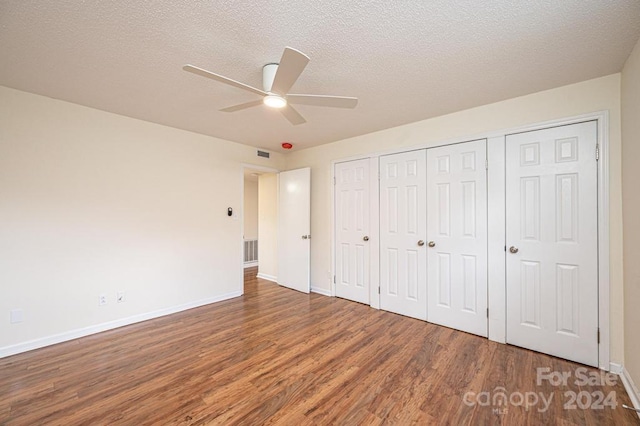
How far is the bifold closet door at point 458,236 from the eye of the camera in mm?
2848

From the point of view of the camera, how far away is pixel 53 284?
8.87 ft

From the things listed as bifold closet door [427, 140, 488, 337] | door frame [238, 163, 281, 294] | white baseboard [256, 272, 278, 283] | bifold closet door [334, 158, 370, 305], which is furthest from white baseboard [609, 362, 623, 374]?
white baseboard [256, 272, 278, 283]

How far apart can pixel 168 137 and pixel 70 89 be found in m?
1.10

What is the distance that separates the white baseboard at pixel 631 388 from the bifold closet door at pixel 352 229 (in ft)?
8.09

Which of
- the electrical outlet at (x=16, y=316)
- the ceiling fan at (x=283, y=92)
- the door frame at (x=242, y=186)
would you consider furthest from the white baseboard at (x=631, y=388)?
the electrical outlet at (x=16, y=316)

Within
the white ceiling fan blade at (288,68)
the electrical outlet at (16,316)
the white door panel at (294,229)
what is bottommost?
the electrical outlet at (16,316)

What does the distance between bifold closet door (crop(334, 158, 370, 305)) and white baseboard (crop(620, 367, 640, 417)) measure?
246 cm

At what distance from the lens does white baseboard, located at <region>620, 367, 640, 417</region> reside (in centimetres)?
179

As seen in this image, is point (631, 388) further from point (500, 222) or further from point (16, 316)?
point (16, 316)

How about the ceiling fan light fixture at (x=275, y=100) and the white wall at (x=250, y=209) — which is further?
the white wall at (x=250, y=209)

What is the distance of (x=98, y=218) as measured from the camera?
117 inches

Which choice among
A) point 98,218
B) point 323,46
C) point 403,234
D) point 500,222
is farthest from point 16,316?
point 500,222

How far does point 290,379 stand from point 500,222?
254 centimetres

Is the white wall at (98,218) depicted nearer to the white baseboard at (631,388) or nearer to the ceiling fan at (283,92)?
the ceiling fan at (283,92)
